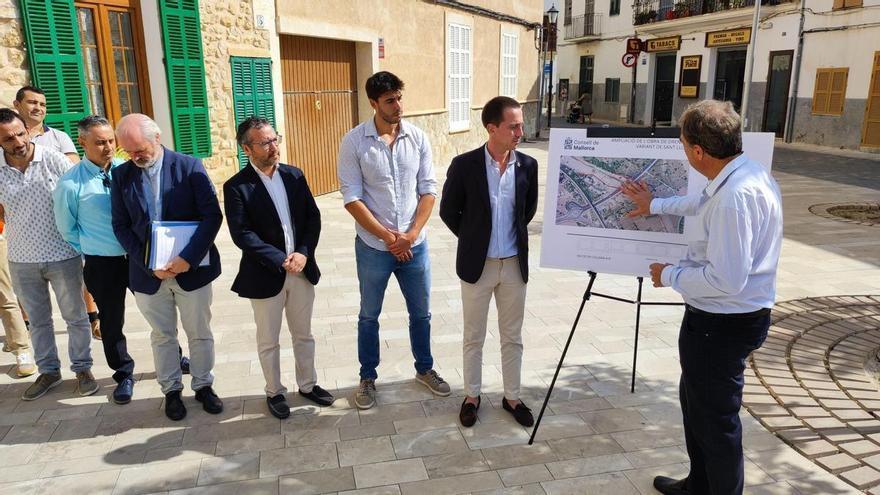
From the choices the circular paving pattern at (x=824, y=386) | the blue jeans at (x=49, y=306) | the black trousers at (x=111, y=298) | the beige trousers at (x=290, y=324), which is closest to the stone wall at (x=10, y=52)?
the blue jeans at (x=49, y=306)

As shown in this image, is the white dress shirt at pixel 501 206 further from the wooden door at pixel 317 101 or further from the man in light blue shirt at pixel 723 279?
the wooden door at pixel 317 101

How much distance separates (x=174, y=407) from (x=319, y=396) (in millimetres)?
887

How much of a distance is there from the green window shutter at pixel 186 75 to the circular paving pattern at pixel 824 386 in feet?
22.5

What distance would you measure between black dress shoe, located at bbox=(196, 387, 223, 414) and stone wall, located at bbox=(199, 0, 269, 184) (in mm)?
4921

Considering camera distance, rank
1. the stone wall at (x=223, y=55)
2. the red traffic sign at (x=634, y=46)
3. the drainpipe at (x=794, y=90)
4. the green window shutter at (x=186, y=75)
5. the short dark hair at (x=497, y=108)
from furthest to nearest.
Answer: the red traffic sign at (x=634, y=46) → the drainpipe at (x=794, y=90) → the stone wall at (x=223, y=55) → the green window shutter at (x=186, y=75) → the short dark hair at (x=497, y=108)

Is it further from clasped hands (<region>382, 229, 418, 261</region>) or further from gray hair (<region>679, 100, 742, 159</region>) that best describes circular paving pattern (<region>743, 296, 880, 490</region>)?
clasped hands (<region>382, 229, 418, 261</region>)

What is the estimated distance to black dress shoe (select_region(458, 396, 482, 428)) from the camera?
3627mm

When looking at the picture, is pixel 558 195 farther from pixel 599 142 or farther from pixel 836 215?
pixel 836 215

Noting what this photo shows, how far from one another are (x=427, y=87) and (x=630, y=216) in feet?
35.9

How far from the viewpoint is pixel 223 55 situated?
8148 millimetres

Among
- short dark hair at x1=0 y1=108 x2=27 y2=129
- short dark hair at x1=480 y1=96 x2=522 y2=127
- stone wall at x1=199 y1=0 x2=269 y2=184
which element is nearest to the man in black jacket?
short dark hair at x1=480 y1=96 x2=522 y2=127

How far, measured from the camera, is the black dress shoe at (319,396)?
3895 mm

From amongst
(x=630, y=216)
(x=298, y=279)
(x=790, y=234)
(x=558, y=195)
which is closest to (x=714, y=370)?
(x=630, y=216)

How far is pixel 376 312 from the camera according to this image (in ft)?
12.8
